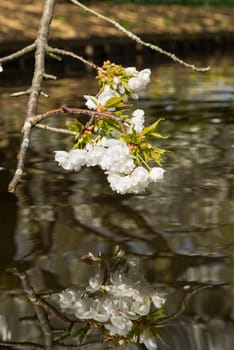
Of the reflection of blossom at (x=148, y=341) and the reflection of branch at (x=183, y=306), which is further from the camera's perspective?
the reflection of branch at (x=183, y=306)

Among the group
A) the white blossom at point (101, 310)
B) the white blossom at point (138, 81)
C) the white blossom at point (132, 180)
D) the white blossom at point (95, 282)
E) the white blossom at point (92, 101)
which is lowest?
the white blossom at point (101, 310)

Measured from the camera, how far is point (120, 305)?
12.5ft

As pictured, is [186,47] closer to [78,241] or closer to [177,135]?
[177,135]

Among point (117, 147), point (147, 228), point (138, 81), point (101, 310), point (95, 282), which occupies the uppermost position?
point (138, 81)

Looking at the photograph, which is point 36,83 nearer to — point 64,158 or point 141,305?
point 64,158

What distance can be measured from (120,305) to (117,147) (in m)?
0.68

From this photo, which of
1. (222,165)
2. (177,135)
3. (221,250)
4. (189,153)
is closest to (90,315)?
(221,250)

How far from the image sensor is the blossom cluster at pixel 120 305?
11.4ft

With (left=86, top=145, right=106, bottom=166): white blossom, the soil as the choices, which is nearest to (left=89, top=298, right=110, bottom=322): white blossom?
(left=86, top=145, right=106, bottom=166): white blossom

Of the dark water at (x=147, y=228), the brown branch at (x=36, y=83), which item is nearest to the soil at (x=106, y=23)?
the dark water at (x=147, y=228)

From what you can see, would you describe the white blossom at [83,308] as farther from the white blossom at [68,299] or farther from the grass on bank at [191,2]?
the grass on bank at [191,2]

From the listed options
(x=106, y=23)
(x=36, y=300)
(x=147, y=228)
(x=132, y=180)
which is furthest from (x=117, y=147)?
(x=106, y=23)

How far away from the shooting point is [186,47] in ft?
85.2

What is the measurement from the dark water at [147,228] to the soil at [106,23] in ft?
45.0
